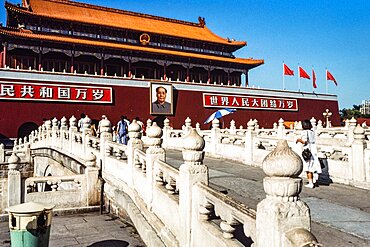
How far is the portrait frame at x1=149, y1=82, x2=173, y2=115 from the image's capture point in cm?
2453

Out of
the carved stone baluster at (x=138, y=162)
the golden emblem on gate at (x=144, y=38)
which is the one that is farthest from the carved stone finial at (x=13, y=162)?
the golden emblem on gate at (x=144, y=38)

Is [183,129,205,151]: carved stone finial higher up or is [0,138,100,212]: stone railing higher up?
[183,129,205,151]: carved stone finial

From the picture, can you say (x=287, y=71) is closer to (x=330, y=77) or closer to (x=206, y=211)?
(x=330, y=77)

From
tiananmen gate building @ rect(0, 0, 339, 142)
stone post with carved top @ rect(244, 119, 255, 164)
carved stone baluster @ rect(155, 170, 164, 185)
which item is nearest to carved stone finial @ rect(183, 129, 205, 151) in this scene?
carved stone baluster @ rect(155, 170, 164, 185)

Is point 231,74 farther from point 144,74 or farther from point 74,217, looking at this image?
point 74,217

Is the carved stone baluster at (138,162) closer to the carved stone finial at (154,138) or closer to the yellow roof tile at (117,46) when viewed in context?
A: the carved stone finial at (154,138)

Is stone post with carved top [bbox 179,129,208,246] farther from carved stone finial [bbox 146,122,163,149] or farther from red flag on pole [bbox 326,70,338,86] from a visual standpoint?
Result: red flag on pole [bbox 326,70,338,86]

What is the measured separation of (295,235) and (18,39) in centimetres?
2412

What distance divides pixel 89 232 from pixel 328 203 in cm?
434

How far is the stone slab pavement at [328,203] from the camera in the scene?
3.83 metres

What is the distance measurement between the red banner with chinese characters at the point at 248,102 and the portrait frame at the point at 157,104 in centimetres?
318

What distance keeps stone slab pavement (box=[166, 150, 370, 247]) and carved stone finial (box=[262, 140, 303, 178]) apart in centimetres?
181

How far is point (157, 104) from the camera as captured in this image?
24828mm

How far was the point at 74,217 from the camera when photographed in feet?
25.5
